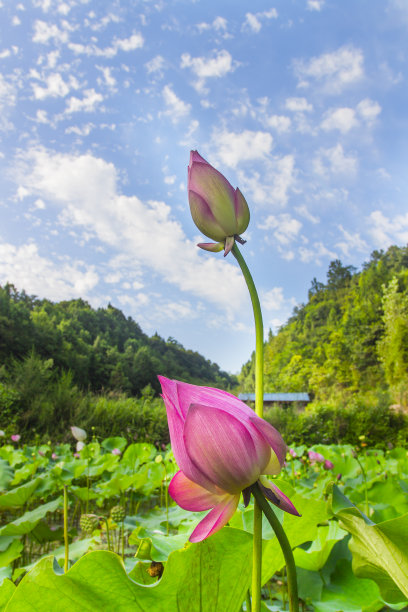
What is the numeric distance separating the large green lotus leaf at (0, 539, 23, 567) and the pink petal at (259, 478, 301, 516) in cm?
115

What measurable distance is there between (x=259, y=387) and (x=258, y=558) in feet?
0.40

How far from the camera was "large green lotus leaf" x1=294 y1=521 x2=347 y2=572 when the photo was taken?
659 millimetres

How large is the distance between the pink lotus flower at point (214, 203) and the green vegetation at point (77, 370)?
4602 mm

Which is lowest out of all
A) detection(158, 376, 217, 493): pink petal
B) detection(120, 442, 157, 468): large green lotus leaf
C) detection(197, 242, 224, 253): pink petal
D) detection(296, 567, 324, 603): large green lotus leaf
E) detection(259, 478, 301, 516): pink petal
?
detection(120, 442, 157, 468): large green lotus leaf

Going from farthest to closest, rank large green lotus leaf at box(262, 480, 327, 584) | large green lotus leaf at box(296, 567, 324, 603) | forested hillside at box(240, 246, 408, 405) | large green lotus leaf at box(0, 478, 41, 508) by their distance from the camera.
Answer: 1. forested hillside at box(240, 246, 408, 405)
2. large green lotus leaf at box(0, 478, 41, 508)
3. large green lotus leaf at box(296, 567, 324, 603)
4. large green lotus leaf at box(262, 480, 327, 584)

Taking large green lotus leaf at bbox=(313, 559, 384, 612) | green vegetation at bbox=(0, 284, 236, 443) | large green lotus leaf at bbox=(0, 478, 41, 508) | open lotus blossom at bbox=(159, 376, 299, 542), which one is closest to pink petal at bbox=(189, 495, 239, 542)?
open lotus blossom at bbox=(159, 376, 299, 542)

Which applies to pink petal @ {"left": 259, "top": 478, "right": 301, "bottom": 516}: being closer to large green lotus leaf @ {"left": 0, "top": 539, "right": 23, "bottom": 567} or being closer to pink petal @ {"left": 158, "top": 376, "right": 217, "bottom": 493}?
pink petal @ {"left": 158, "top": 376, "right": 217, "bottom": 493}

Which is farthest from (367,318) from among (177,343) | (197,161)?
(197,161)

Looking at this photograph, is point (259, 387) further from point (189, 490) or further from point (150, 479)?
point (150, 479)

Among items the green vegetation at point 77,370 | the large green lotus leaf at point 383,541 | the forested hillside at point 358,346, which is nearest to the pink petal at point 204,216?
the large green lotus leaf at point 383,541

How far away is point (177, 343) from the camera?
87.6 feet

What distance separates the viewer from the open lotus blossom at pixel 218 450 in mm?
234

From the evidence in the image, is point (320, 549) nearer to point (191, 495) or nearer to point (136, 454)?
point (191, 495)

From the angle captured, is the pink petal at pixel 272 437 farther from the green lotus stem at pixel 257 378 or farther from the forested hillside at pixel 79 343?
the forested hillside at pixel 79 343
